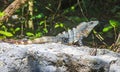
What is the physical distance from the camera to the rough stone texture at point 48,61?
6.34 feet

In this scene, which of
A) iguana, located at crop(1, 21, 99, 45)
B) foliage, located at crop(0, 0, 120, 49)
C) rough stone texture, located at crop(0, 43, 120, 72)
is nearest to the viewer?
rough stone texture, located at crop(0, 43, 120, 72)

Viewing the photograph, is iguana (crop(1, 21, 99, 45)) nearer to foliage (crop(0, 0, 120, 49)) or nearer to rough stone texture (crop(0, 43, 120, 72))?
rough stone texture (crop(0, 43, 120, 72))

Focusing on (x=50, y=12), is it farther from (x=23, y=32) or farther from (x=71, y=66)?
(x=71, y=66)

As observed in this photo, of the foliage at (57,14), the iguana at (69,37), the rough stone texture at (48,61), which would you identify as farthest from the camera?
the foliage at (57,14)

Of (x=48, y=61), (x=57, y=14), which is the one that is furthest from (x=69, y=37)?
(x=57, y=14)

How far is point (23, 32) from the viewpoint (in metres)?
5.15

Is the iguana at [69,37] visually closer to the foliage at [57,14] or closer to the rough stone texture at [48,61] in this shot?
the rough stone texture at [48,61]

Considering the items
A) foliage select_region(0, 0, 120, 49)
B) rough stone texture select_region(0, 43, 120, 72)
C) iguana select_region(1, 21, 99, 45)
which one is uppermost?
foliage select_region(0, 0, 120, 49)

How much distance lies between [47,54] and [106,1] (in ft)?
13.1

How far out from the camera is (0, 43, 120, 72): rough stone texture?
1933mm

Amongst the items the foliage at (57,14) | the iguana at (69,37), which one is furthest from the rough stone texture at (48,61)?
the foliage at (57,14)

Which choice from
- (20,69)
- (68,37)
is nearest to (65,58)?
(20,69)

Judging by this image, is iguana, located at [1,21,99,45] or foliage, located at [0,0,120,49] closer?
iguana, located at [1,21,99,45]

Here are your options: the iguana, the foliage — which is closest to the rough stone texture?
the iguana
